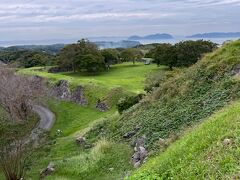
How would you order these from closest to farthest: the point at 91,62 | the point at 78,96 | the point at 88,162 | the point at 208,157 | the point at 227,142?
1. the point at 208,157
2. the point at 227,142
3. the point at 88,162
4. the point at 78,96
5. the point at 91,62

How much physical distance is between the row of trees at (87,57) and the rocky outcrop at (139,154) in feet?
172

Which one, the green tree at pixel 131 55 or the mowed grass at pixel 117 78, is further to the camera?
the green tree at pixel 131 55

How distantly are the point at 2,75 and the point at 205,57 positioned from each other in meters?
A: 31.5

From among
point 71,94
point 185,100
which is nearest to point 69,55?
point 71,94

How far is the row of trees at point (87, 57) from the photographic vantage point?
2899 inches

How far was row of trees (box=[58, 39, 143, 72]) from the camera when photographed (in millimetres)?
73625

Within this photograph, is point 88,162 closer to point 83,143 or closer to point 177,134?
point 177,134

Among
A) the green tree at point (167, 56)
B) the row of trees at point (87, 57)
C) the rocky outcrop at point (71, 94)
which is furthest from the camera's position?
the row of trees at point (87, 57)

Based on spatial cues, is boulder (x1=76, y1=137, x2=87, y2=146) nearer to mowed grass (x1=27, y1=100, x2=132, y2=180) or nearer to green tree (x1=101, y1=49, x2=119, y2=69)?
mowed grass (x1=27, y1=100, x2=132, y2=180)

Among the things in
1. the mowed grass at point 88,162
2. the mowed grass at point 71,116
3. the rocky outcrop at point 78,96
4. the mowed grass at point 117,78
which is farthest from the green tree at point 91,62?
the mowed grass at point 88,162

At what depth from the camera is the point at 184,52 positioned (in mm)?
64188

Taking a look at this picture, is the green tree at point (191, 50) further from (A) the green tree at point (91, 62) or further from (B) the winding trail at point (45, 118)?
(B) the winding trail at point (45, 118)

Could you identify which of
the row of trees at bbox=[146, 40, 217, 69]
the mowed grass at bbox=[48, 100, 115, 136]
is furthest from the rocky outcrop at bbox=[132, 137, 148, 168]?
the row of trees at bbox=[146, 40, 217, 69]

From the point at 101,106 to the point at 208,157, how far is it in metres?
42.3
